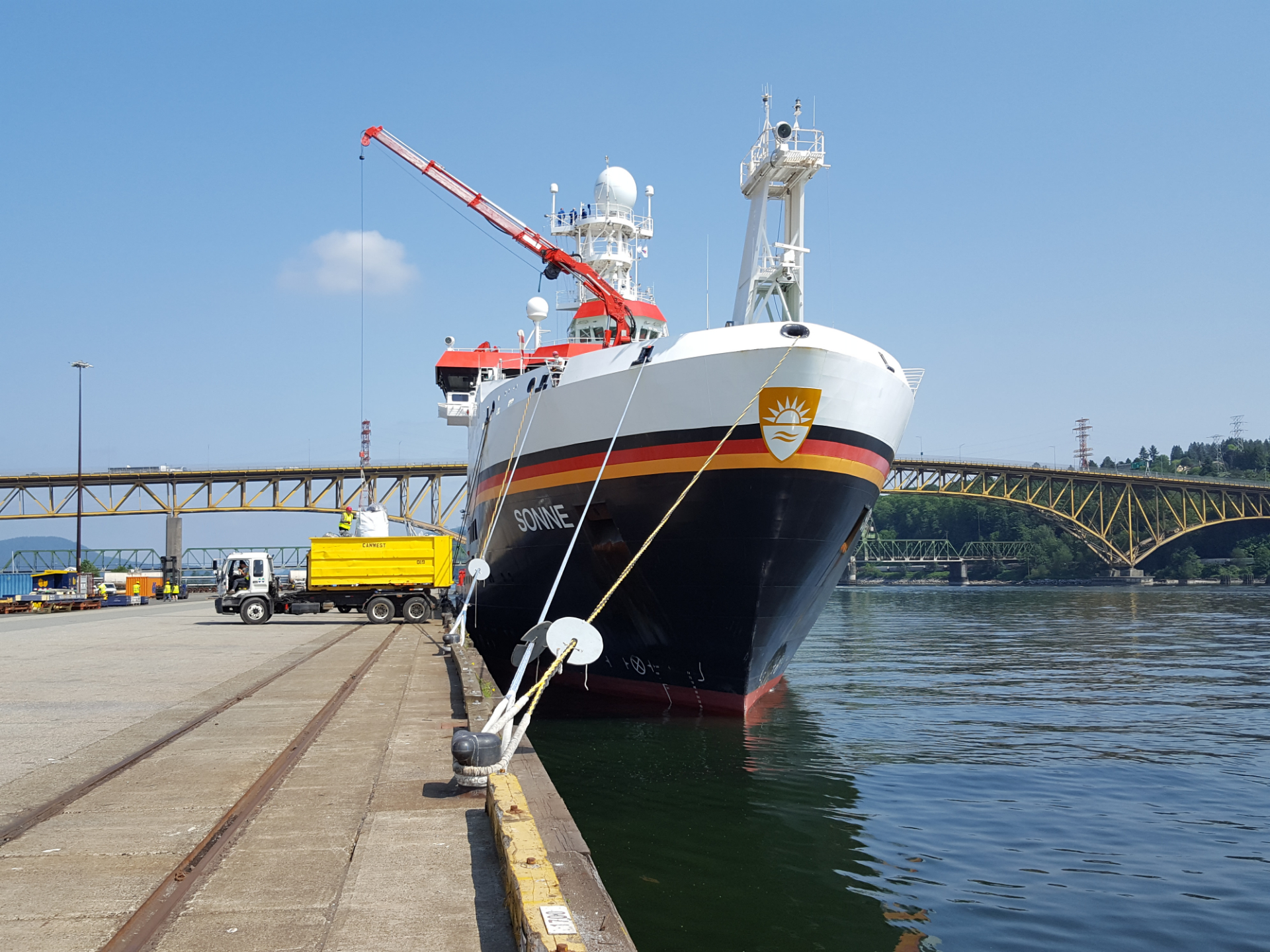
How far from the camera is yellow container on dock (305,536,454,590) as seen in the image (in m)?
31.5

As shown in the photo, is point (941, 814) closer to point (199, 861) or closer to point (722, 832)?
point (722, 832)

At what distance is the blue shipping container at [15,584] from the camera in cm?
5531

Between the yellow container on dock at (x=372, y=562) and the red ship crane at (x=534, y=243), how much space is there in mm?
10524

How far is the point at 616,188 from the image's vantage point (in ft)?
109

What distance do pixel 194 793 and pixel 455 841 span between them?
108 inches

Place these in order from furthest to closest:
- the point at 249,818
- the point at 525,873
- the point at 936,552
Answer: the point at 936,552
the point at 249,818
the point at 525,873

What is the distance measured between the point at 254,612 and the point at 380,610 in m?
4.98

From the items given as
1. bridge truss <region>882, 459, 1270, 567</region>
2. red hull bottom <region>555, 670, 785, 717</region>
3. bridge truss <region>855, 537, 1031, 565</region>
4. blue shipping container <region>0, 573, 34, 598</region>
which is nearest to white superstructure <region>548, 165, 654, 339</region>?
red hull bottom <region>555, 670, 785, 717</region>

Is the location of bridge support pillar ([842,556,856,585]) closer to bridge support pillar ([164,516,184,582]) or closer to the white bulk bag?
bridge support pillar ([164,516,184,582])

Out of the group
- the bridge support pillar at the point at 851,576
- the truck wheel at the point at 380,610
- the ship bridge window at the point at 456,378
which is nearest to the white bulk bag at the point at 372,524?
the truck wheel at the point at 380,610

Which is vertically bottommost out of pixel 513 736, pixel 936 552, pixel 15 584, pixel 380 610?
pixel 936 552

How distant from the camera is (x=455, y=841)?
6.56 m

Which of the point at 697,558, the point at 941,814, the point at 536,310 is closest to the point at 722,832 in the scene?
the point at 941,814

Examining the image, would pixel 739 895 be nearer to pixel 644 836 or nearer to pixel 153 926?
pixel 644 836
